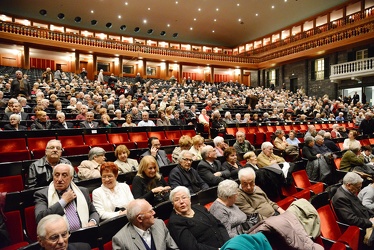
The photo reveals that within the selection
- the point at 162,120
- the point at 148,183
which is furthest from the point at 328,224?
the point at 162,120

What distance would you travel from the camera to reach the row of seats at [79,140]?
3.12 m

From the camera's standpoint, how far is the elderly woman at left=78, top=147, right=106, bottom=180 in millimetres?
2361

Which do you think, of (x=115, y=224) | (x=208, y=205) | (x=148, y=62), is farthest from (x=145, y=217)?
(x=148, y=62)

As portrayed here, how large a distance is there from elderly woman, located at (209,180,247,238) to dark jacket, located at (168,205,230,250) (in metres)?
0.10

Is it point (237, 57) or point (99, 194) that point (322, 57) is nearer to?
point (237, 57)

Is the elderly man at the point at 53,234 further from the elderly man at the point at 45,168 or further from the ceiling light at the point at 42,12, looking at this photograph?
the ceiling light at the point at 42,12

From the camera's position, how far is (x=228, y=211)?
6.11 feet

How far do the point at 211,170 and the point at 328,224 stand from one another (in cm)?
113

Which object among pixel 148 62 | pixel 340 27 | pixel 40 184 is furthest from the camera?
pixel 148 62

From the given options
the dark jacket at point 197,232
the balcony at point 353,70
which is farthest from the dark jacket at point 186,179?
the balcony at point 353,70

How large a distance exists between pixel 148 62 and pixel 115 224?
1654 centimetres

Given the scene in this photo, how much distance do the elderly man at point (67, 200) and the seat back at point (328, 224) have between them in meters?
1.62

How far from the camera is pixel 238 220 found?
6.09 ft

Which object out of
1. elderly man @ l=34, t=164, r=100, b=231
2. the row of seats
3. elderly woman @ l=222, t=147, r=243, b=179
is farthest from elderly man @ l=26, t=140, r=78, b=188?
elderly woman @ l=222, t=147, r=243, b=179
